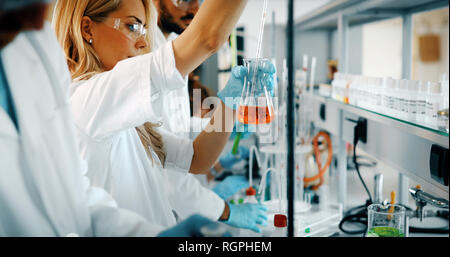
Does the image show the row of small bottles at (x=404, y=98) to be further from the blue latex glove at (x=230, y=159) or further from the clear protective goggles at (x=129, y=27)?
the clear protective goggles at (x=129, y=27)

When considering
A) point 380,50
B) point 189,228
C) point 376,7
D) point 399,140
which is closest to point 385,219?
point 399,140

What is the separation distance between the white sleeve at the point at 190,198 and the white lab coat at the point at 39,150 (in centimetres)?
45

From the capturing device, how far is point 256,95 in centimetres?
102

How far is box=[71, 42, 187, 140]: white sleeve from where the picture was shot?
84cm

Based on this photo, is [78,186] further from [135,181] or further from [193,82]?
[193,82]

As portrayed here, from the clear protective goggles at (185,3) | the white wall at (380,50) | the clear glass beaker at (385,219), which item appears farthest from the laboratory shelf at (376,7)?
the white wall at (380,50)

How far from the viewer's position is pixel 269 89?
106 cm

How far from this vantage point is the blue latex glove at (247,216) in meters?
1.44

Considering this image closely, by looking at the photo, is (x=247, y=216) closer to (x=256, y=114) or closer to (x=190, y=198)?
(x=190, y=198)

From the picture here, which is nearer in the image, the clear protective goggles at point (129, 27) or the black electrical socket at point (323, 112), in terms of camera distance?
the clear protective goggles at point (129, 27)

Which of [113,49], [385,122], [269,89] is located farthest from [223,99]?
[385,122]

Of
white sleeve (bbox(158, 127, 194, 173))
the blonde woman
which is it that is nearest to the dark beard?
the blonde woman

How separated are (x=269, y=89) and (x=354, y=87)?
3.82 ft
